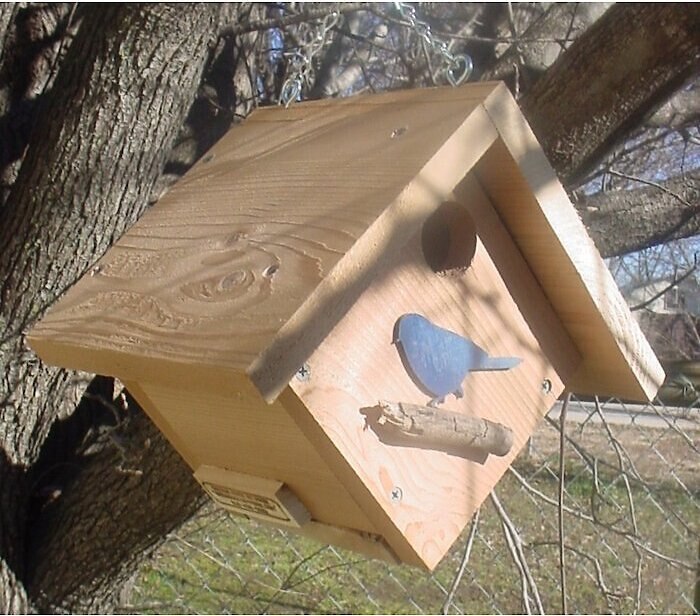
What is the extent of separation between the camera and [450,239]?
4.22 ft

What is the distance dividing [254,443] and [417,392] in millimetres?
248

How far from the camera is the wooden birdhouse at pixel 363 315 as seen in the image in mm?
1021

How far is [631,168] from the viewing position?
10.7 ft

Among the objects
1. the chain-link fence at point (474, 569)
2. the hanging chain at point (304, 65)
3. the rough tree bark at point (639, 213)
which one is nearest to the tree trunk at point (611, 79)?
the rough tree bark at point (639, 213)

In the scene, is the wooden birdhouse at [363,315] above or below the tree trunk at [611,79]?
below

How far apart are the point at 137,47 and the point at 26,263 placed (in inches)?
19.2

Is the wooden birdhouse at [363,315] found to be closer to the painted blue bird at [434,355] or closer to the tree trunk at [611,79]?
the painted blue bird at [434,355]

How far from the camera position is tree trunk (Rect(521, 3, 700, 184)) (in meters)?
1.58

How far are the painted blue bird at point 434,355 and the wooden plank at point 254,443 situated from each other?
6.5 inches

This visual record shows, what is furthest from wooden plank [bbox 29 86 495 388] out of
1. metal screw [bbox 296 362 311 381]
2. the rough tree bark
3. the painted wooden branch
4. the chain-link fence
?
the chain-link fence

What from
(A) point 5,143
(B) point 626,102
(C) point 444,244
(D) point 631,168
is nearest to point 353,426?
(C) point 444,244

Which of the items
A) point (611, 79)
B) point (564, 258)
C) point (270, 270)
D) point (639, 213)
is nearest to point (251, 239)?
point (270, 270)

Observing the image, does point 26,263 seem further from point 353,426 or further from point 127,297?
point 353,426

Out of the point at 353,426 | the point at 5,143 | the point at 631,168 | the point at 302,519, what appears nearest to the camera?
the point at 353,426
